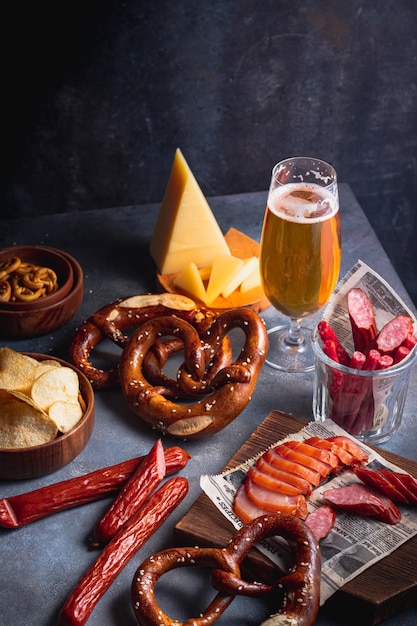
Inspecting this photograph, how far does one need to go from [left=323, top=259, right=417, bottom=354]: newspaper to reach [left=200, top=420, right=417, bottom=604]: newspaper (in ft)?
1.00

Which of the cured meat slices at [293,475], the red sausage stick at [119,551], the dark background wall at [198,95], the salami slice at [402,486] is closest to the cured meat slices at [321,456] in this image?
the cured meat slices at [293,475]

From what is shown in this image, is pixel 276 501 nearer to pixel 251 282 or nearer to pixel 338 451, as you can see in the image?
pixel 338 451

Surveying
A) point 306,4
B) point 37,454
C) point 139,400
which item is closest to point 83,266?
point 139,400

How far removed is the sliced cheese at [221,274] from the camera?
2086 millimetres

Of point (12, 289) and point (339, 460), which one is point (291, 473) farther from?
point (12, 289)

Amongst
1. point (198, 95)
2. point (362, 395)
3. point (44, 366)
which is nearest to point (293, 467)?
point (362, 395)

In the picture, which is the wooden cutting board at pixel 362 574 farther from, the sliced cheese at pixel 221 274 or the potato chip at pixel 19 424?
the sliced cheese at pixel 221 274

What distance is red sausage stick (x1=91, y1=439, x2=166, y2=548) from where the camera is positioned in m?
1.51

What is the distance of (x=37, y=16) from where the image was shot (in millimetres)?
2266

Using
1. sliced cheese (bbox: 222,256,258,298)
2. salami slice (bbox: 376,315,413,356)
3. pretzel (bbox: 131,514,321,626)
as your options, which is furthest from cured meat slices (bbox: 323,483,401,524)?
sliced cheese (bbox: 222,256,258,298)

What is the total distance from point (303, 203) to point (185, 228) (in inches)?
18.5

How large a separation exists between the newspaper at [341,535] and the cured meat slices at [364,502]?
0.04ft

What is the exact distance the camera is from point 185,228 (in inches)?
85.7

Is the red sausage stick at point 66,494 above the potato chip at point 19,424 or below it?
below
